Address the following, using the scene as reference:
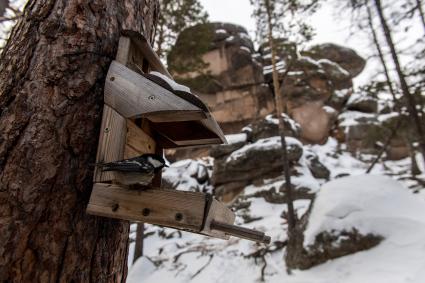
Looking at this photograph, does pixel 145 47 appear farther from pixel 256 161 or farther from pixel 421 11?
pixel 256 161

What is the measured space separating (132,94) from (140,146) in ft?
1.14

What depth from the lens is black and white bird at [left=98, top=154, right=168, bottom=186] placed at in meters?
1.30

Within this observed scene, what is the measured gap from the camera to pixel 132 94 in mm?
→ 1521

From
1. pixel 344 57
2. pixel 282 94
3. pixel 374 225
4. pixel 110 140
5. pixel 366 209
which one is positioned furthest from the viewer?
pixel 344 57

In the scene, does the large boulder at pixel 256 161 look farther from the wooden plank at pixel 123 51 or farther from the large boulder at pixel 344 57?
the large boulder at pixel 344 57

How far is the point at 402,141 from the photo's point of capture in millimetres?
21359

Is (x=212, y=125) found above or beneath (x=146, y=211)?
above

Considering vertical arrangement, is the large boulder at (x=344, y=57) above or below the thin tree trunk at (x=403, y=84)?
above

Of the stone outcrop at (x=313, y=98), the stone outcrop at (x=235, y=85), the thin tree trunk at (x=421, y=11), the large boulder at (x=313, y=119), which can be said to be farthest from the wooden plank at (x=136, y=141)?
the large boulder at (x=313, y=119)

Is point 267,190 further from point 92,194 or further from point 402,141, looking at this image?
point 402,141

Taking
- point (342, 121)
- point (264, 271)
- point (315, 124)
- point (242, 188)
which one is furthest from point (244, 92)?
point (264, 271)

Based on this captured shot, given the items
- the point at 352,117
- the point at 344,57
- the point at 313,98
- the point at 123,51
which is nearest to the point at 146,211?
the point at 123,51

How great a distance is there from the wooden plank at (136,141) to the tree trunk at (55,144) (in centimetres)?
18

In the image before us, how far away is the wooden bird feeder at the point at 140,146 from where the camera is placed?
52.9 inches
